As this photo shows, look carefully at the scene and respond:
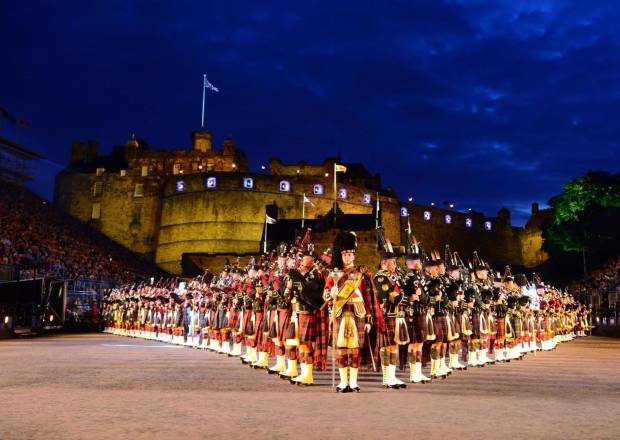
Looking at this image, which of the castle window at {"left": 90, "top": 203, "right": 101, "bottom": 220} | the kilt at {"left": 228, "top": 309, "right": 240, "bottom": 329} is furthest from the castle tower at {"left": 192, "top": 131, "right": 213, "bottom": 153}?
the kilt at {"left": 228, "top": 309, "right": 240, "bottom": 329}

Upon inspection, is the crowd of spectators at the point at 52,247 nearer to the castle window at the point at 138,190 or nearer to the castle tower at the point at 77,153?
the castle window at the point at 138,190

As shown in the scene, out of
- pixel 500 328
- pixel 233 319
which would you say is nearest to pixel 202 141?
pixel 233 319

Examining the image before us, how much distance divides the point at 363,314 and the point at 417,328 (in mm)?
1718

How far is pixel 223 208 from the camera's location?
6462 cm

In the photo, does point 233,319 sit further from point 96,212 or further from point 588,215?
point 96,212

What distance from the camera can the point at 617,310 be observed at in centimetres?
3416

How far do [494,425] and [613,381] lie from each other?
584cm

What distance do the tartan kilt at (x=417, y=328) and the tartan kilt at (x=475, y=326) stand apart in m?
3.71

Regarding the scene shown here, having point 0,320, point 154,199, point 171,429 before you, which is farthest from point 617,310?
point 154,199

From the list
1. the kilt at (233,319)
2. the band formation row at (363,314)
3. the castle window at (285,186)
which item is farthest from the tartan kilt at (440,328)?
the castle window at (285,186)

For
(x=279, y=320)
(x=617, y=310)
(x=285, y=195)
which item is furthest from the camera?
(x=285, y=195)

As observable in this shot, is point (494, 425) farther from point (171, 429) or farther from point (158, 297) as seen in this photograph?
point (158, 297)

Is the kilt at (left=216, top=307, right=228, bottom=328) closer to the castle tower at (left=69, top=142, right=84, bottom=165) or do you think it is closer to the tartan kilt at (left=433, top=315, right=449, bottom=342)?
the tartan kilt at (left=433, top=315, right=449, bottom=342)

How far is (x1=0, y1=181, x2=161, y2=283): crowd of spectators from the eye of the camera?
33.7 metres
